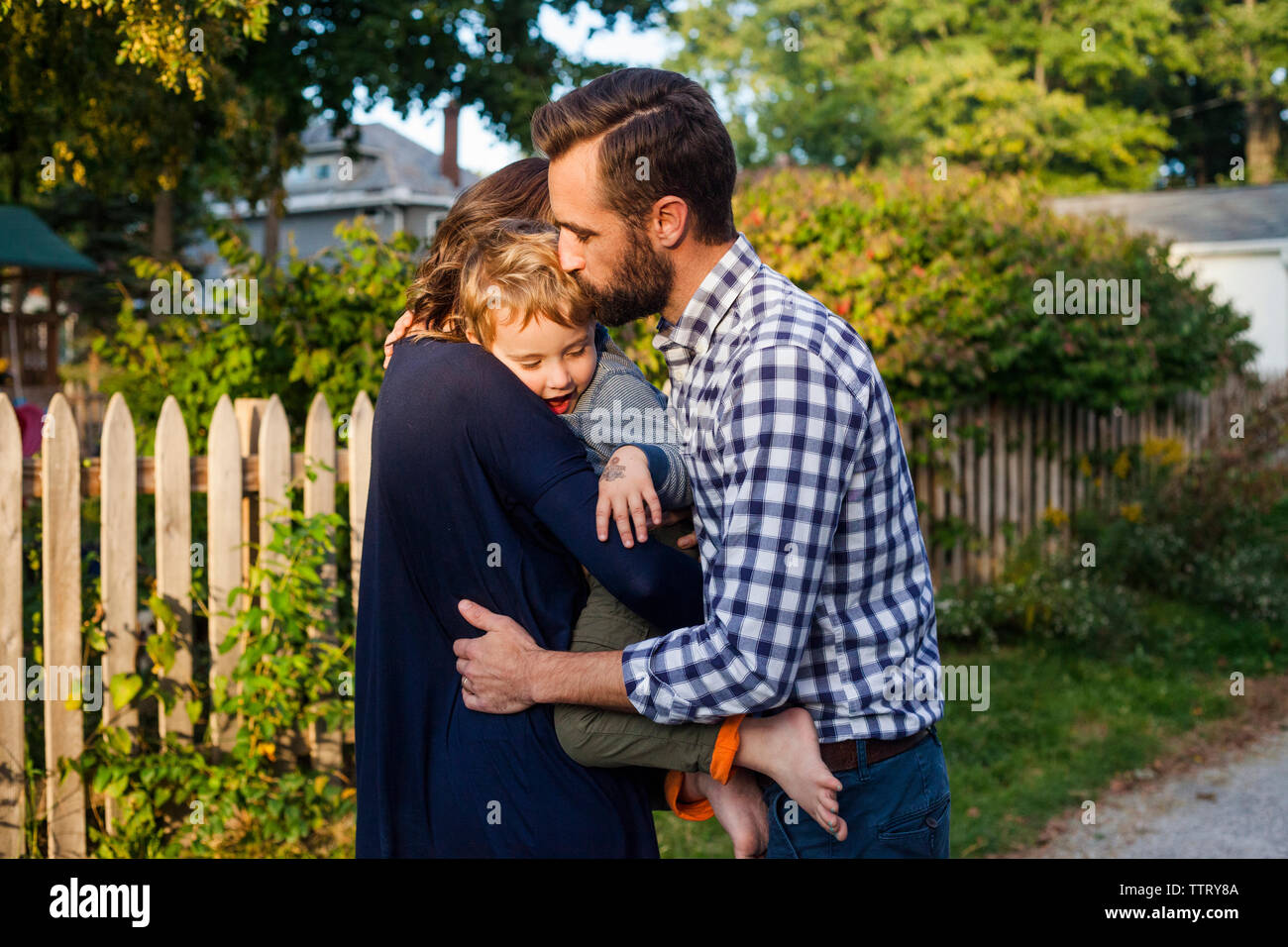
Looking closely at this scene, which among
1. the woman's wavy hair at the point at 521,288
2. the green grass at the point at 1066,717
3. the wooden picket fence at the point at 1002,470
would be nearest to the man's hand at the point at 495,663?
the woman's wavy hair at the point at 521,288

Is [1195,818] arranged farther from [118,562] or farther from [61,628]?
[61,628]

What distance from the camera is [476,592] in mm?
2066

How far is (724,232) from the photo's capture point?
84.7 inches

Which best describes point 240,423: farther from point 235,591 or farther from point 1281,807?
point 1281,807

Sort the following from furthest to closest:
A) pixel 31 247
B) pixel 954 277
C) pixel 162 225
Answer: pixel 162 225 → pixel 31 247 → pixel 954 277

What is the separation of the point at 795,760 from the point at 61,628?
3.02 metres

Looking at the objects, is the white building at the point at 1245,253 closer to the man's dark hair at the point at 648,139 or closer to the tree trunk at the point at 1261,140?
the tree trunk at the point at 1261,140

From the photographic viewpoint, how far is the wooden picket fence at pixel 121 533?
12.8 ft

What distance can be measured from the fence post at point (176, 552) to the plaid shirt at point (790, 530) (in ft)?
8.55

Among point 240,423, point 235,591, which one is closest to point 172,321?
point 240,423

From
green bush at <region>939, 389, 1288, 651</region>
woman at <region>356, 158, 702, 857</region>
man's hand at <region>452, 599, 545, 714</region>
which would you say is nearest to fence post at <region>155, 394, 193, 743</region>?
woman at <region>356, 158, 702, 857</region>

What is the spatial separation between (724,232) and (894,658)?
830 millimetres

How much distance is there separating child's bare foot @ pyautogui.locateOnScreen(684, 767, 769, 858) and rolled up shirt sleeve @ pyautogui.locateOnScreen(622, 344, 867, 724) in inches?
11.3

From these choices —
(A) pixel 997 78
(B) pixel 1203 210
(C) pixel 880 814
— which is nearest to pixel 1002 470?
(C) pixel 880 814
